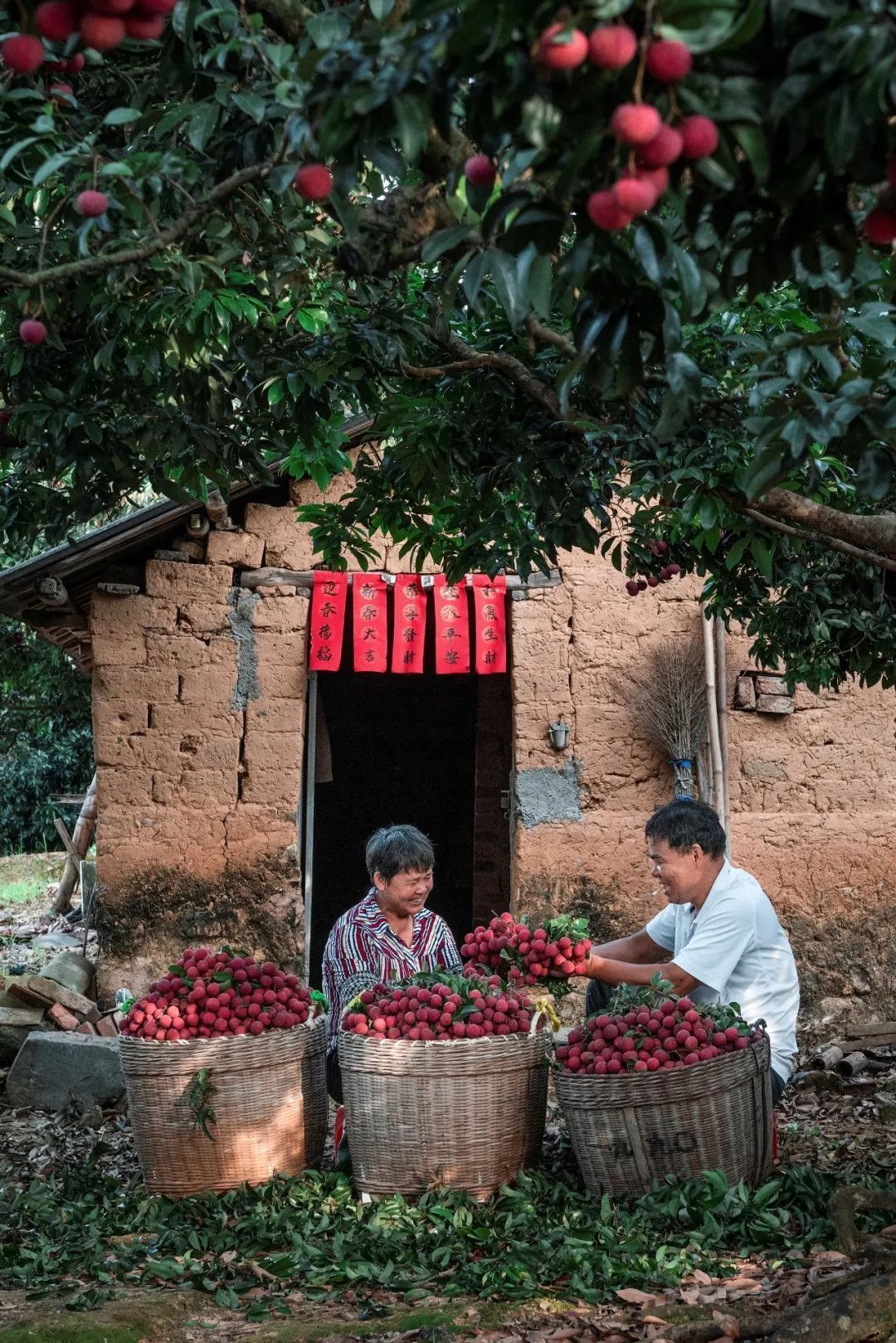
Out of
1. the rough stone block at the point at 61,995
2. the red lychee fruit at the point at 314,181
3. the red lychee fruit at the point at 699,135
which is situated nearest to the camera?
the red lychee fruit at the point at 699,135

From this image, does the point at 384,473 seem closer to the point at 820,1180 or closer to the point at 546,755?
the point at 820,1180

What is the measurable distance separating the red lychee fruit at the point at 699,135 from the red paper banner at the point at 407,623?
5693mm

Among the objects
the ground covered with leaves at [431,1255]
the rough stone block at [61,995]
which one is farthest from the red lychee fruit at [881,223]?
the rough stone block at [61,995]

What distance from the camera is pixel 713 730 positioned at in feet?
23.2

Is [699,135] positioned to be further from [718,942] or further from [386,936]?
[386,936]

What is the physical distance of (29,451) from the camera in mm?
3994

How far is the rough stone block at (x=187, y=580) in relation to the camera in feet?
23.0

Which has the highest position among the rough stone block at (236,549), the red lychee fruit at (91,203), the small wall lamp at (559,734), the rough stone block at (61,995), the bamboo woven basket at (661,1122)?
the rough stone block at (236,549)

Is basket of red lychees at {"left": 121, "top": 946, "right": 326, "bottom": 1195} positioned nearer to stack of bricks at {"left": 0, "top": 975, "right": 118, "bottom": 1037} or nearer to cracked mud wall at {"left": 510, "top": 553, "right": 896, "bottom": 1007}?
stack of bricks at {"left": 0, "top": 975, "right": 118, "bottom": 1037}

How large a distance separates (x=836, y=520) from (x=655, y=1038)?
1.69 m

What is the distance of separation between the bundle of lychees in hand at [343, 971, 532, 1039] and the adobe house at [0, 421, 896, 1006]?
300 cm

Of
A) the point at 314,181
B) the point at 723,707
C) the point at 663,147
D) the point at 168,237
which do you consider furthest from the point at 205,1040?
the point at 723,707

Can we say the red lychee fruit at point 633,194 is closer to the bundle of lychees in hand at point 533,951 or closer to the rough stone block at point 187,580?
the bundle of lychees in hand at point 533,951

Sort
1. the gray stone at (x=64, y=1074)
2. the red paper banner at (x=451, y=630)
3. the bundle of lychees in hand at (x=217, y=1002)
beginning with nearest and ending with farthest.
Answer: the bundle of lychees in hand at (x=217, y=1002)
the gray stone at (x=64, y=1074)
the red paper banner at (x=451, y=630)
